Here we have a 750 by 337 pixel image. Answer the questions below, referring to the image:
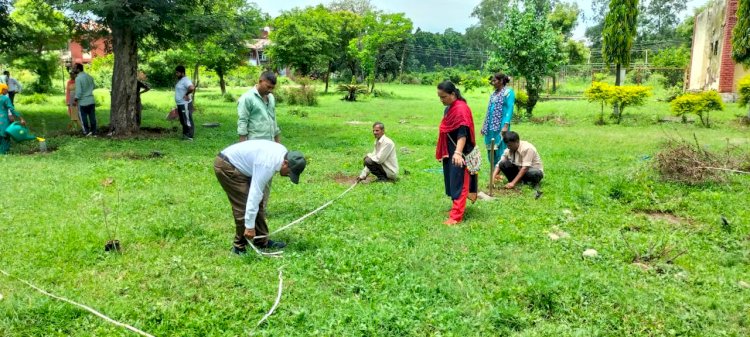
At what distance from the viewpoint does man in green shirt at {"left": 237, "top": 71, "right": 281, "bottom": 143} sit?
248 inches

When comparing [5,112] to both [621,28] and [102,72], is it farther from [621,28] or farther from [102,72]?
[102,72]

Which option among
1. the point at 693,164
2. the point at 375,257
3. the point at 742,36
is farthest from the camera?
the point at 742,36

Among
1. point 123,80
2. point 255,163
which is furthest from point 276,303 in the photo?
point 123,80

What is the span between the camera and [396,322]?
3.90 metres

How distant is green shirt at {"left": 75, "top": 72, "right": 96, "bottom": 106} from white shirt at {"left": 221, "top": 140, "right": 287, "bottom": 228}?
363 inches

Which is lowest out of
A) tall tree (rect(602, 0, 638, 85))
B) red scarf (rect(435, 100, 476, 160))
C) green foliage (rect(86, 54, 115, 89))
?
red scarf (rect(435, 100, 476, 160))

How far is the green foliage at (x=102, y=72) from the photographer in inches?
1380

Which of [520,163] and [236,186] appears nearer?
[236,186]

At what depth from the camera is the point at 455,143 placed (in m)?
6.38

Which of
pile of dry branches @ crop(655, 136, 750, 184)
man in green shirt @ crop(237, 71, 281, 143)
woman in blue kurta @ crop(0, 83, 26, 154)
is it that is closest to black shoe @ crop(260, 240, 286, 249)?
man in green shirt @ crop(237, 71, 281, 143)

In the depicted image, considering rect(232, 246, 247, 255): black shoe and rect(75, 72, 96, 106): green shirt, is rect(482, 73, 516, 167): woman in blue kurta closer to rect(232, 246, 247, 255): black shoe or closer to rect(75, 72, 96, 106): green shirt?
rect(232, 246, 247, 255): black shoe

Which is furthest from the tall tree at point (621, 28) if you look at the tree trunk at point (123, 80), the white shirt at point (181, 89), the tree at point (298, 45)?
the tree trunk at point (123, 80)

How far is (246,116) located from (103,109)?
16.5m

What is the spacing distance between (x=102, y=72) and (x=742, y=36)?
115ft
